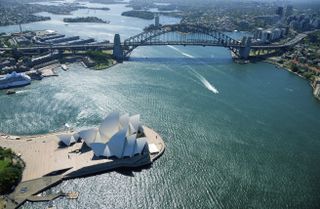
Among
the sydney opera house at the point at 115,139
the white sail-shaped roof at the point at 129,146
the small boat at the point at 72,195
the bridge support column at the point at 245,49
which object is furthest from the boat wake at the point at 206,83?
the small boat at the point at 72,195

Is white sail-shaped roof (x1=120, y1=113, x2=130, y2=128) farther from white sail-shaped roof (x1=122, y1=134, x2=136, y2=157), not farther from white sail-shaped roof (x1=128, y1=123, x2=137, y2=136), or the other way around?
white sail-shaped roof (x1=122, y1=134, x2=136, y2=157)

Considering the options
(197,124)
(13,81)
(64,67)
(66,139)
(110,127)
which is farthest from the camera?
(64,67)

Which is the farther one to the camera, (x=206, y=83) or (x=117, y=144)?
(x=206, y=83)

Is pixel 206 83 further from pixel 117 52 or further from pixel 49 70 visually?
pixel 49 70

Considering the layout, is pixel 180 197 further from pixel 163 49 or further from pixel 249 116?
pixel 163 49

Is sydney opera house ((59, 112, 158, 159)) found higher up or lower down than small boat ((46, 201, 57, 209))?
higher up

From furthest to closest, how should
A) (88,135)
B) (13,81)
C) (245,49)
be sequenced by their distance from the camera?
(245,49), (13,81), (88,135)

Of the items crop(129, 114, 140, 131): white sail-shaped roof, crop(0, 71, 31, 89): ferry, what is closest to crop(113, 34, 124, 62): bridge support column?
crop(0, 71, 31, 89): ferry

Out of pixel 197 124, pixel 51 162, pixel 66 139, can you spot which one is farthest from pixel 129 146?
pixel 197 124
